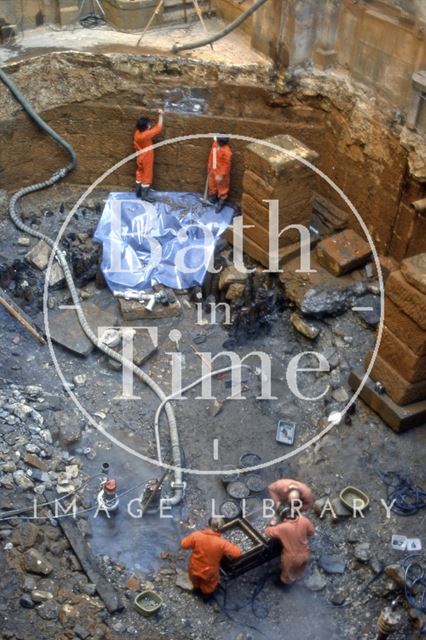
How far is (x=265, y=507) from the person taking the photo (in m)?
7.91

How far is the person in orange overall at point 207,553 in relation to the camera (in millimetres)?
6527

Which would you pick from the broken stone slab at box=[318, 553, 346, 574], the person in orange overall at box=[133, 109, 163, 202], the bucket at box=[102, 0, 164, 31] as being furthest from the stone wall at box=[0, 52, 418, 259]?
the broken stone slab at box=[318, 553, 346, 574]

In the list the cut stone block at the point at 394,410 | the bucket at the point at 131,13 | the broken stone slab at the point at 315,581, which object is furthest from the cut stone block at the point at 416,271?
the bucket at the point at 131,13

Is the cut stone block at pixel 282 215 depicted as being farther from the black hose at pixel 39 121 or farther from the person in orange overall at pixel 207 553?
the person in orange overall at pixel 207 553

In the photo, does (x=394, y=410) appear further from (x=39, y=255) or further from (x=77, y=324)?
(x=39, y=255)

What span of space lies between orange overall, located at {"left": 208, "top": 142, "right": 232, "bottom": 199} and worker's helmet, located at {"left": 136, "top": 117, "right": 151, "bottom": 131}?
1.05m

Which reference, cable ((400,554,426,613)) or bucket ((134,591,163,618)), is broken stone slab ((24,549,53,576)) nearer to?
bucket ((134,591,163,618))

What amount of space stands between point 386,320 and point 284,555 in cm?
285

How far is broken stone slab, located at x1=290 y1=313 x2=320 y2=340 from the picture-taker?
9.60 meters

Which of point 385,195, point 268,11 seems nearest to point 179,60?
point 268,11

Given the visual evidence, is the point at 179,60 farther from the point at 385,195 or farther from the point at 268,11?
the point at 385,195

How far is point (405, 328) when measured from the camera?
25.7ft

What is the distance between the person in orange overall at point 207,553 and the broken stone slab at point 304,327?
3.49 m

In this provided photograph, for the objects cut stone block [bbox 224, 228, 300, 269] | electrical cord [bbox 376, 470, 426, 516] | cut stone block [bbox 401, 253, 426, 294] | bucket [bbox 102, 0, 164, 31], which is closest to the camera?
cut stone block [bbox 401, 253, 426, 294]
